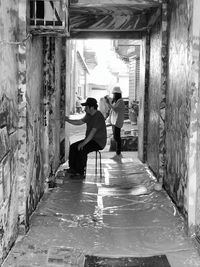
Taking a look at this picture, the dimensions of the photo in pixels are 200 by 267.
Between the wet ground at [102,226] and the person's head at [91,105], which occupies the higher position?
the person's head at [91,105]

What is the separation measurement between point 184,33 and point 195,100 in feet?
3.29

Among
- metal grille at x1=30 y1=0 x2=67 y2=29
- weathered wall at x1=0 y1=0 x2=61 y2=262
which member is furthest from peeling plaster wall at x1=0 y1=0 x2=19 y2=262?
metal grille at x1=30 y1=0 x2=67 y2=29

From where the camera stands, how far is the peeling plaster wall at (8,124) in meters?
3.46

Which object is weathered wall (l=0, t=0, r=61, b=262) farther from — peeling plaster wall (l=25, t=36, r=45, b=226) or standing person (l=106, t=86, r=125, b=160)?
standing person (l=106, t=86, r=125, b=160)

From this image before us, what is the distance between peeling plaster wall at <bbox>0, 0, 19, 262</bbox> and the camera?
3457 millimetres

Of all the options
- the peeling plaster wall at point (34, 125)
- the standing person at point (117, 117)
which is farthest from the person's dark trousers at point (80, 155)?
the standing person at point (117, 117)

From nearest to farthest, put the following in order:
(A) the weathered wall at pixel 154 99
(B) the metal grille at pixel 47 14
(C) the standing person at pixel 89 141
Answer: (B) the metal grille at pixel 47 14 → (A) the weathered wall at pixel 154 99 → (C) the standing person at pixel 89 141

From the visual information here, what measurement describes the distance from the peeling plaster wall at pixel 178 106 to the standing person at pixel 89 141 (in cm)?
154

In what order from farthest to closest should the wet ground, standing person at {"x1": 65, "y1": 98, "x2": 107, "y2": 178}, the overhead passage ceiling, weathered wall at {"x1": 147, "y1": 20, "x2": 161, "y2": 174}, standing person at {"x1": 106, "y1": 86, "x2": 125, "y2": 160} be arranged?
standing person at {"x1": 106, "y1": 86, "x2": 125, "y2": 160}
the overhead passage ceiling
standing person at {"x1": 65, "y1": 98, "x2": 107, "y2": 178}
weathered wall at {"x1": 147, "y1": 20, "x2": 161, "y2": 174}
the wet ground

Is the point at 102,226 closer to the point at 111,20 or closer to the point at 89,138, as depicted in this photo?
the point at 89,138

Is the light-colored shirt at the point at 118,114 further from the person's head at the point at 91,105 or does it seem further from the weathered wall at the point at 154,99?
the person's head at the point at 91,105

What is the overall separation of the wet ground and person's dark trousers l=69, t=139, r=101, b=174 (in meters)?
0.46

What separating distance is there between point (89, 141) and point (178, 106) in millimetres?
2400

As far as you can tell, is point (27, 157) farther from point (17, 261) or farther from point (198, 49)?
point (198, 49)
